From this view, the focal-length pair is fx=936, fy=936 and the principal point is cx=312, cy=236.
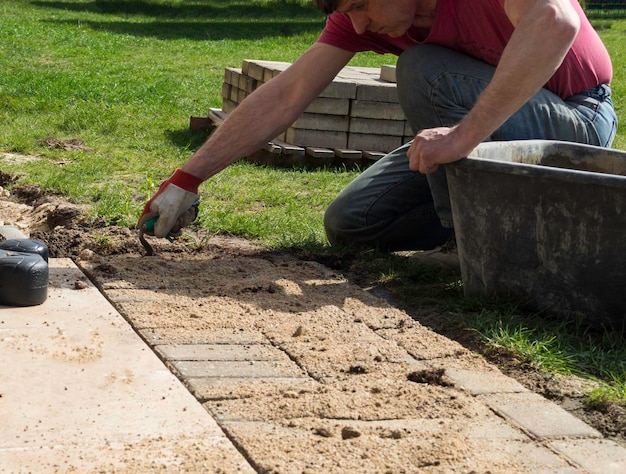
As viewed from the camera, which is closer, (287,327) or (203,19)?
(287,327)

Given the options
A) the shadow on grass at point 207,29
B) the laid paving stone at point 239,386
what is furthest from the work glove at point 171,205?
the shadow on grass at point 207,29

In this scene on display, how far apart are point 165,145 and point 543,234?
4094 millimetres

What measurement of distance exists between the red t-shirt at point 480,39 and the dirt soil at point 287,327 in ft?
3.29

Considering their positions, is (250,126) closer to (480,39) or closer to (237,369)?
(480,39)

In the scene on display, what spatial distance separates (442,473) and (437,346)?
36.2 inches

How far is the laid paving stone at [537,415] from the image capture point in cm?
248

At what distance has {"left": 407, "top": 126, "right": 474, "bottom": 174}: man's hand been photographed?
10.8 feet

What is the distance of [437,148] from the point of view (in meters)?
3.32

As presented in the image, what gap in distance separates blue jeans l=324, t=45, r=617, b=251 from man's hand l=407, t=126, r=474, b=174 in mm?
470

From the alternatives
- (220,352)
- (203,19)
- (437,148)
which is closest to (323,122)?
(437,148)

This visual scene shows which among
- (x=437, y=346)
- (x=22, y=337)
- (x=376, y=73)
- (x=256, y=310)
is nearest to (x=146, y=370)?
(x=22, y=337)

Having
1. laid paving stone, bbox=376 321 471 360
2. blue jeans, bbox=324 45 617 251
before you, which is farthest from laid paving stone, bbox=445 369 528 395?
blue jeans, bbox=324 45 617 251

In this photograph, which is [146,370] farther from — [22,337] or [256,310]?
[256,310]

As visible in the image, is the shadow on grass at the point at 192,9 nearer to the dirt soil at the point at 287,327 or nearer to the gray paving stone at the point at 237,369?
the dirt soil at the point at 287,327
